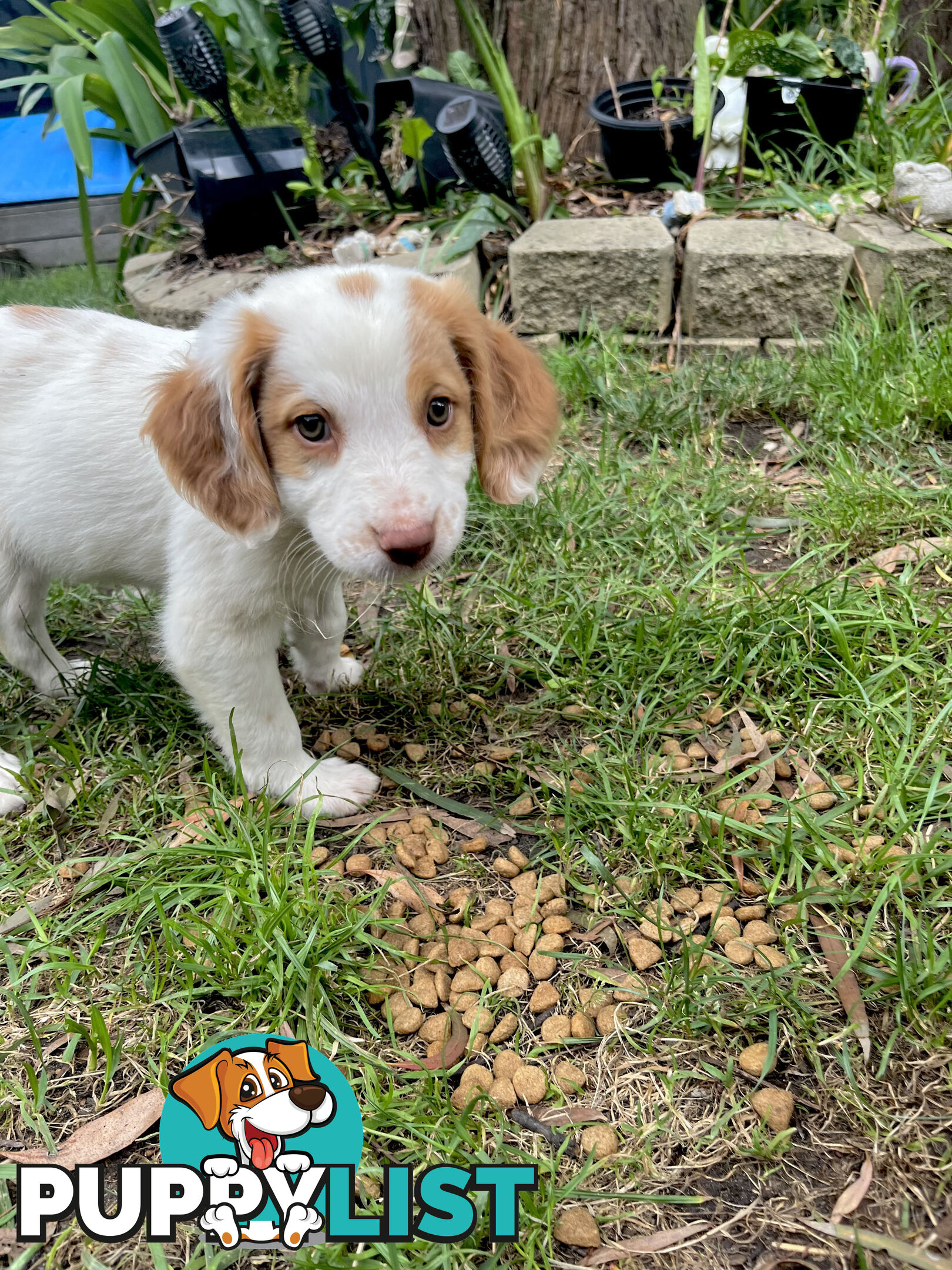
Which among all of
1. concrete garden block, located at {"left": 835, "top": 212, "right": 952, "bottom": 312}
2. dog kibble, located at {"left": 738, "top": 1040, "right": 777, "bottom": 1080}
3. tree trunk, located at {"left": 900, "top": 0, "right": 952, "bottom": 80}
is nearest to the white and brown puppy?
dog kibble, located at {"left": 738, "top": 1040, "right": 777, "bottom": 1080}

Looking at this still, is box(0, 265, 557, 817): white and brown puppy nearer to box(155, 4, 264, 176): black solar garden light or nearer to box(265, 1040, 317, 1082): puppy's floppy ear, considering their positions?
box(265, 1040, 317, 1082): puppy's floppy ear

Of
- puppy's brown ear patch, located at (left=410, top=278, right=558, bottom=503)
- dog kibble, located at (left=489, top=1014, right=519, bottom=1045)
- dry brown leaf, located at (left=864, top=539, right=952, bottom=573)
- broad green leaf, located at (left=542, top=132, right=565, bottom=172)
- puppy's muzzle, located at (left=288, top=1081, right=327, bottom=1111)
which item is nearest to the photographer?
puppy's muzzle, located at (left=288, top=1081, right=327, bottom=1111)

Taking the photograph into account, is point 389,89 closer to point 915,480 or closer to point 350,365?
point 915,480

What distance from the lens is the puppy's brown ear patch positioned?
6.54ft

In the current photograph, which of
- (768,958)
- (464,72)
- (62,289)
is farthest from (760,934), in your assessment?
(62,289)

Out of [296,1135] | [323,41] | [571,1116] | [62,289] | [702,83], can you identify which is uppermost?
[323,41]

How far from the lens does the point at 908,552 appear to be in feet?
8.96

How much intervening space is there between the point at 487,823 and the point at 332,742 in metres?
0.58

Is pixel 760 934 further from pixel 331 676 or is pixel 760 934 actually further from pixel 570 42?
pixel 570 42

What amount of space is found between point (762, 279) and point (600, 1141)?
366 centimetres

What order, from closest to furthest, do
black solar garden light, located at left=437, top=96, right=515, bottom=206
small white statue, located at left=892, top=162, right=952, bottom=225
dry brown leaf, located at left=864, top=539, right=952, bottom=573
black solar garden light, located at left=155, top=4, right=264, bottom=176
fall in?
dry brown leaf, located at left=864, top=539, right=952, bottom=573 → black solar garden light, located at left=155, top=4, right=264, bottom=176 → black solar garden light, located at left=437, top=96, right=515, bottom=206 → small white statue, located at left=892, top=162, right=952, bottom=225

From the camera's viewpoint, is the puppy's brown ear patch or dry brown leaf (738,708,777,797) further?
dry brown leaf (738,708,777,797)

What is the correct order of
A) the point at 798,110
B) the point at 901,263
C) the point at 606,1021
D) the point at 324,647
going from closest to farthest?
1. the point at 606,1021
2. the point at 324,647
3. the point at 901,263
4. the point at 798,110

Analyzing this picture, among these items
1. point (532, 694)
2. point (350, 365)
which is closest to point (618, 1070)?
point (532, 694)
